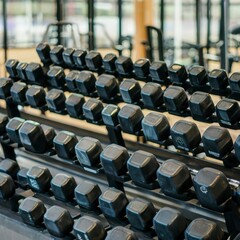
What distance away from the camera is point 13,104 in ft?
7.80

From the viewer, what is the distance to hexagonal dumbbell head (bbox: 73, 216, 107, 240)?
1.56 m

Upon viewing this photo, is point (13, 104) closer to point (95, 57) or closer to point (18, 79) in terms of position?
point (18, 79)

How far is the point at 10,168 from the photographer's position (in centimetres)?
208

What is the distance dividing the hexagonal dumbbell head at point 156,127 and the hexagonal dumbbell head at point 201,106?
0.10 metres

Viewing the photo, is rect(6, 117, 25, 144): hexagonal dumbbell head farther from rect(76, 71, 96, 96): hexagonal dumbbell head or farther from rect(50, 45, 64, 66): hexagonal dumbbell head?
rect(50, 45, 64, 66): hexagonal dumbbell head

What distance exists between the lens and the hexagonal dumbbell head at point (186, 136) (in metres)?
1.54

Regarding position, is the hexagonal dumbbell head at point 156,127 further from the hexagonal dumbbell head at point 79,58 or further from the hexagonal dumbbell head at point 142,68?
the hexagonal dumbbell head at point 79,58

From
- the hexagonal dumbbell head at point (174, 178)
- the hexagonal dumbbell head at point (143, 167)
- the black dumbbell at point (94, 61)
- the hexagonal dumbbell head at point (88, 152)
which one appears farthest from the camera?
the black dumbbell at point (94, 61)

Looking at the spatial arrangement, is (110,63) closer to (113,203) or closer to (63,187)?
(63,187)

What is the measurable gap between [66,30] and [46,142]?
3998mm

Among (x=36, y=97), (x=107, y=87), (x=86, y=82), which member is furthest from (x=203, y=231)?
(x=36, y=97)

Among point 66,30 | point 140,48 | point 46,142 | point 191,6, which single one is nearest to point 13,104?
point 46,142

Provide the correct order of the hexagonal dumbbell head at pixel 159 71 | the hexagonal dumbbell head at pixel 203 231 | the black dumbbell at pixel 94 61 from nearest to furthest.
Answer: the hexagonal dumbbell head at pixel 203 231, the hexagonal dumbbell head at pixel 159 71, the black dumbbell at pixel 94 61

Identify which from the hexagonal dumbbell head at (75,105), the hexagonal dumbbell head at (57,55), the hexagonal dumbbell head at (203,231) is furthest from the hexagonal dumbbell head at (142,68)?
the hexagonal dumbbell head at (203,231)
